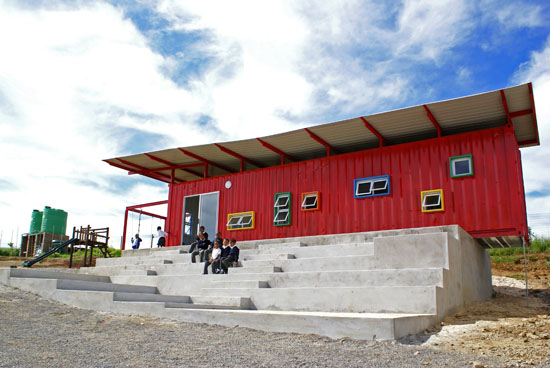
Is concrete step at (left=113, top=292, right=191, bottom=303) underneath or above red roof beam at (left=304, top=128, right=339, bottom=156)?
underneath

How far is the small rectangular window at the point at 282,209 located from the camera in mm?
14969

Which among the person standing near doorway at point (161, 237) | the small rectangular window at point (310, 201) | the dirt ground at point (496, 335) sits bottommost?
the dirt ground at point (496, 335)

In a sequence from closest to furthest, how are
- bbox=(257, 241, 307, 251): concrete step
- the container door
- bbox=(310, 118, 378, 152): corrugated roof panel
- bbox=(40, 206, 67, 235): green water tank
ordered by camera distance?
1. bbox=(257, 241, 307, 251): concrete step
2. bbox=(310, 118, 378, 152): corrugated roof panel
3. the container door
4. bbox=(40, 206, 67, 235): green water tank

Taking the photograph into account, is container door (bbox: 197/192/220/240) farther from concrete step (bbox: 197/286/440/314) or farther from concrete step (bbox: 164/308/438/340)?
concrete step (bbox: 164/308/438/340)

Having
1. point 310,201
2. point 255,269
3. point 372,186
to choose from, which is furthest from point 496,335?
point 310,201

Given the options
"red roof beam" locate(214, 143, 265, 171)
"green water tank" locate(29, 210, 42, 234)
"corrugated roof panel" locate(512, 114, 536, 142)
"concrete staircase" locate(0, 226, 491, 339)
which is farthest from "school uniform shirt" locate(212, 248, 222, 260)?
"green water tank" locate(29, 210, 42, 234)

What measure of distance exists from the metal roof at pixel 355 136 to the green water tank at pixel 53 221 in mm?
11954

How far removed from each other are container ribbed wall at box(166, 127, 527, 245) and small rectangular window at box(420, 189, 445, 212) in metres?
0.13

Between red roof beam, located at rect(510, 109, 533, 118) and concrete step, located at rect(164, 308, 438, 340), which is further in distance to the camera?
red roof beam, located at rect(510, 109, 533, 118)

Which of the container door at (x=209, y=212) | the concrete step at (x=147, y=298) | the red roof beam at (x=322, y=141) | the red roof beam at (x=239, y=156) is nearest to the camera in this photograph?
the concrete step at (x=147, y=298)

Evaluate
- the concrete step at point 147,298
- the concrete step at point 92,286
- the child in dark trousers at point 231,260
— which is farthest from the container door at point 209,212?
the concrete step at point 147,298

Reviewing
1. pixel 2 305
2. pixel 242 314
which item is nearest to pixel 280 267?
pixel 242 314

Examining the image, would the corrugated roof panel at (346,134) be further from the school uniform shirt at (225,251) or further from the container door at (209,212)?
the container door at (209,212)

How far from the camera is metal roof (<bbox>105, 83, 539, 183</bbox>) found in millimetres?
11680
